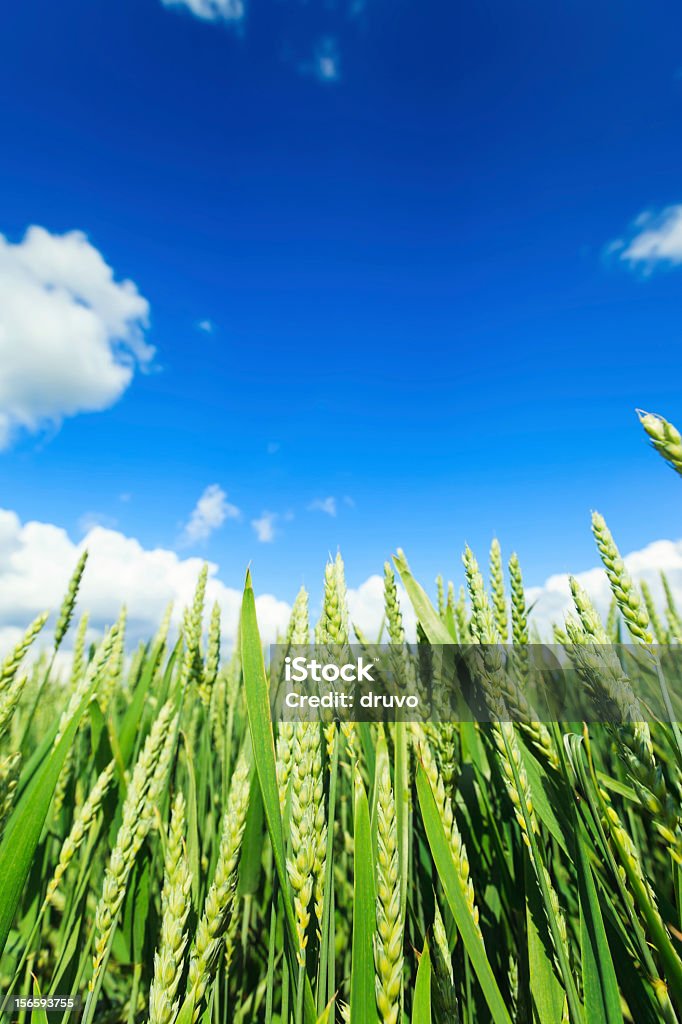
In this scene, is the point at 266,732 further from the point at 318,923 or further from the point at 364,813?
the point at 318,923

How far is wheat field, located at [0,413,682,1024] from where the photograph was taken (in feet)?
2.32

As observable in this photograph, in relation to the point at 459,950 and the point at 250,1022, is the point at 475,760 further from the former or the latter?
the point at 250,1022

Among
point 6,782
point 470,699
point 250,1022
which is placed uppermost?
point 470,699

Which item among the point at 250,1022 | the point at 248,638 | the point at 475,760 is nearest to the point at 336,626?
the point at 248,638

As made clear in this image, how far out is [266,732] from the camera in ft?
2.68

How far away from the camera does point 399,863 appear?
3.25 feet

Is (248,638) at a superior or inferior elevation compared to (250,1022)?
superior

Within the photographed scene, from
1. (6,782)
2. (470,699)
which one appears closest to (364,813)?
(470,699)

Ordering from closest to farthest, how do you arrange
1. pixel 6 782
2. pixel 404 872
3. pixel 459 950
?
pixel 404 872 → pixel 459 950 → pixel 6 782

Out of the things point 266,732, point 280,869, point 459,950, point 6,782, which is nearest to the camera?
point 280,869

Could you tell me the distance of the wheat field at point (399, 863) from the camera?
2.32 ft

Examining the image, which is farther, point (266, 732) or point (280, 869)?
point (266, 732)

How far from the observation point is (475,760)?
1329 millimetres

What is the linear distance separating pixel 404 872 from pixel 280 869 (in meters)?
0.38
